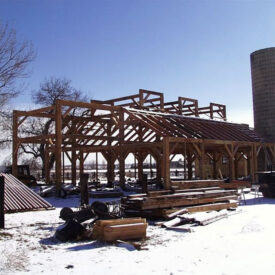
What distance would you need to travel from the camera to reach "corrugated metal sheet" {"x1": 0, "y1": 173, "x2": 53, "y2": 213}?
12.8 metres

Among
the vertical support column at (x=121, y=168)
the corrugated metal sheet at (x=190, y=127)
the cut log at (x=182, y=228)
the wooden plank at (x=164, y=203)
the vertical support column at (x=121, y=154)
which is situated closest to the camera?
the cut log at (x=182, y=228)

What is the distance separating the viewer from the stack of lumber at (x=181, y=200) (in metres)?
11.5

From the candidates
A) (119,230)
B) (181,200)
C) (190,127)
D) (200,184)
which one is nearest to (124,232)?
(119,230)

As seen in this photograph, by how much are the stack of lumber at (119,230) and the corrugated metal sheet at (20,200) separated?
5062 millimetres

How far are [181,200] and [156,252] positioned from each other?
4.92 m

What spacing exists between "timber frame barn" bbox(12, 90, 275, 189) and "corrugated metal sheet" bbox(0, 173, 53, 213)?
3950 millimetres

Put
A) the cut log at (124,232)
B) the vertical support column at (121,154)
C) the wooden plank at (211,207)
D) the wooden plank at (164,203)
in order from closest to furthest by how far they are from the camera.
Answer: the cut log at (124,232) → the wooden plank at (164,203) → the wooden plank at (211,207) → the vertical support column at (121,154)

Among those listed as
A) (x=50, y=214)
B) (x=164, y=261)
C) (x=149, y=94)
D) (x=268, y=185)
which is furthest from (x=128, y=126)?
(x=164, y=261)

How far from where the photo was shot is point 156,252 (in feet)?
24.5

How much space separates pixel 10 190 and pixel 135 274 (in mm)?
9715

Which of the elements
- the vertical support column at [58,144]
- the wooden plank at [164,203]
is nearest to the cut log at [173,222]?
the wooden plank at [164,203]

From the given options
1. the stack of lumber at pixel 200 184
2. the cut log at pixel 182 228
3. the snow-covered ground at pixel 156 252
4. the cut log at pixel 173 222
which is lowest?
the snow-covered ground at pixel 156 252

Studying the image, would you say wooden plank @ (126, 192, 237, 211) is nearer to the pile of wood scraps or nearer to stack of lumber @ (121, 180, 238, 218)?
stack of lumber @ (121, 180, 238, 218)

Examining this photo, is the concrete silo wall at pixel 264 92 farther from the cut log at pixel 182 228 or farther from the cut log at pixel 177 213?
the cut log at pixel 182 228
